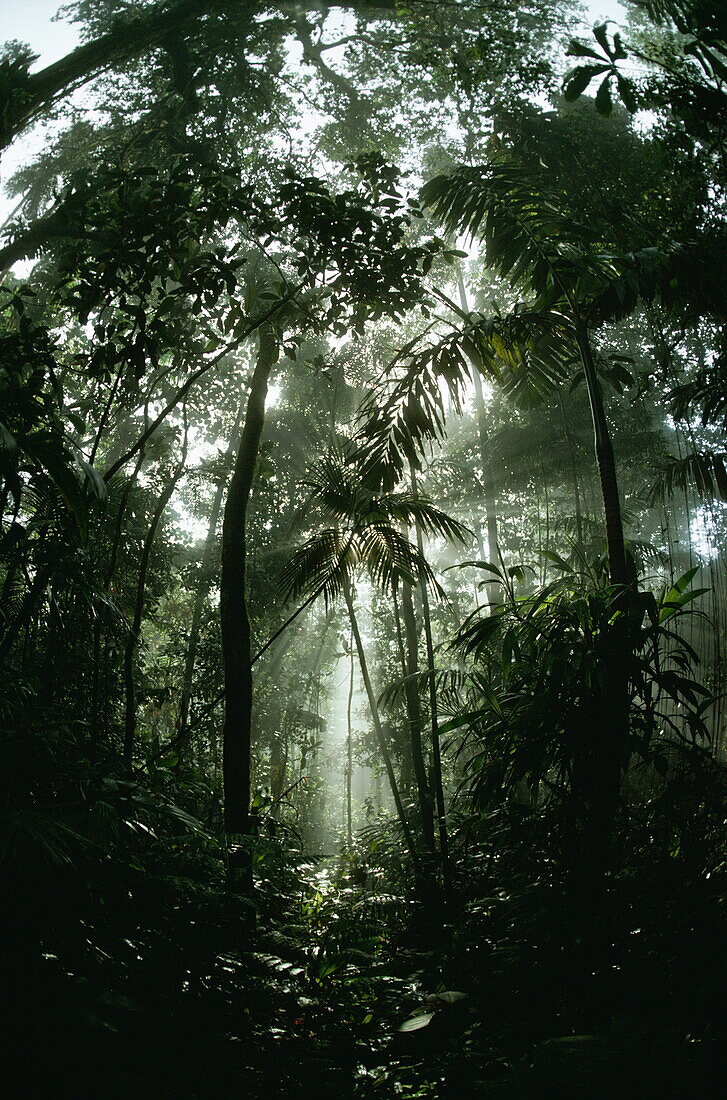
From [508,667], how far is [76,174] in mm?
7063

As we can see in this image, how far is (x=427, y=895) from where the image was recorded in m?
4.33

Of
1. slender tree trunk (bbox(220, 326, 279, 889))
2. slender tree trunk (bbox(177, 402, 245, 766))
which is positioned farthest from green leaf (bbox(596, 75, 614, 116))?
slender tree trunk (bbox(177, 402, 245, 766))

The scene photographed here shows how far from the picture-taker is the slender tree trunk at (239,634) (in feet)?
13.5

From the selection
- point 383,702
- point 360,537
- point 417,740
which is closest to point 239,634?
point 360,537

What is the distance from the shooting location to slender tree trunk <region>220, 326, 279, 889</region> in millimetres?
4129

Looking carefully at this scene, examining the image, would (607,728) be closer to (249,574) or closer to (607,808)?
(607,808)

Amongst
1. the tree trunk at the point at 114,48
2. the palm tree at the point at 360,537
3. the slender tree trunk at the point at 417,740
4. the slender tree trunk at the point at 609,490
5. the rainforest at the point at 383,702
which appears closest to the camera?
the rainforest at the point at 383,702

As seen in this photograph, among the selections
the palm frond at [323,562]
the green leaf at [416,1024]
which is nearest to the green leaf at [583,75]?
the green leaf at [416,1024]

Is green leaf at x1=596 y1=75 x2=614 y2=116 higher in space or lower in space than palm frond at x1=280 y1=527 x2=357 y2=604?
lower

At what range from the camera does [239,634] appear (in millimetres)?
4465

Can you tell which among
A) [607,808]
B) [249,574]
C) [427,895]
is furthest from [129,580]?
[607,808]

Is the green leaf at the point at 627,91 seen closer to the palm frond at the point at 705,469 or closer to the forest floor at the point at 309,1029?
the forest floor at the point at 309,1029

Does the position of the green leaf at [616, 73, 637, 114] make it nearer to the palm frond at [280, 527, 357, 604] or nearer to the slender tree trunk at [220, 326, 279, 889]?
the slender tree trunk at [220, 326, 279, 889]

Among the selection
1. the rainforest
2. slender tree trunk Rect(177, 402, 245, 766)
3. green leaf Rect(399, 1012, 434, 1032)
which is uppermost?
slender tree trunk Rect(177, 402, 245, 766)
